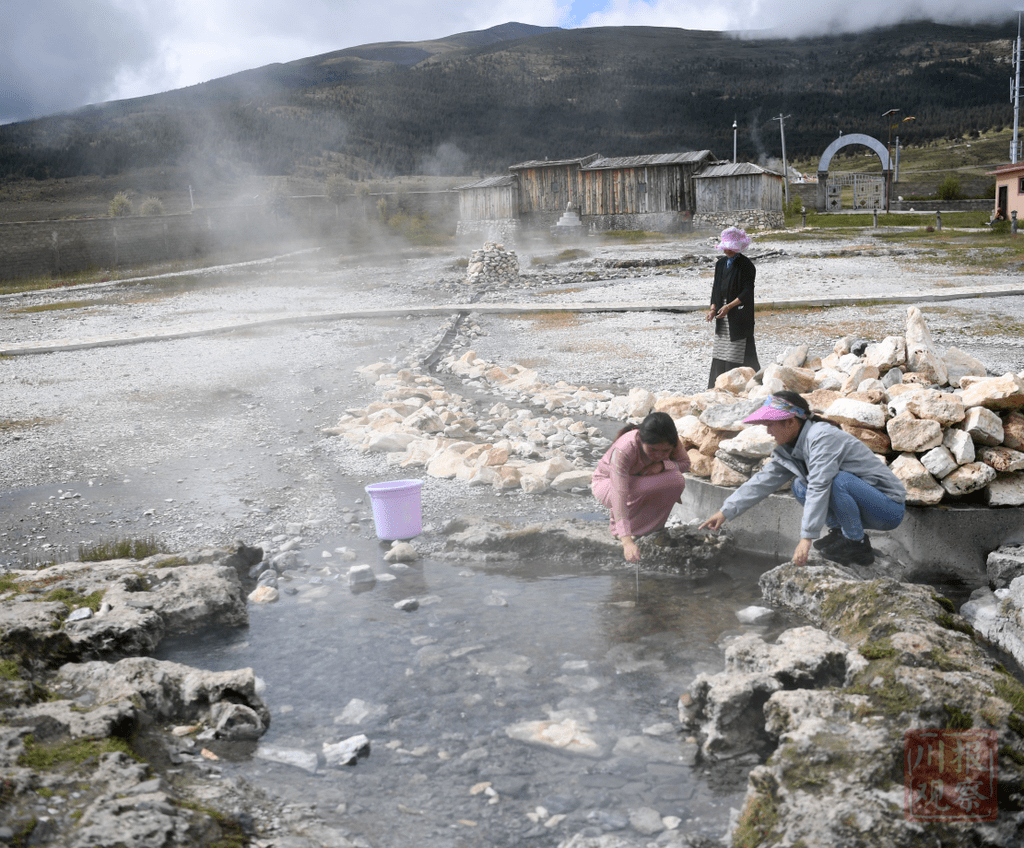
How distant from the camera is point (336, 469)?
6656mm

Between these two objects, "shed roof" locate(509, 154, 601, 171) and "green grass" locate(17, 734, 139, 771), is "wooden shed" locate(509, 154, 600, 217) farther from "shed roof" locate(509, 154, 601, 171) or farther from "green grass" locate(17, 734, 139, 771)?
"green grass" locate(17, 734, 139, 771)

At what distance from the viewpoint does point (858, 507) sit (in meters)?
4.05

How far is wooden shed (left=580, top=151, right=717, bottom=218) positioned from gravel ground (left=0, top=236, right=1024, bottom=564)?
15.3 m

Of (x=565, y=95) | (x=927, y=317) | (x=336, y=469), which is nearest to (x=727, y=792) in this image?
(x=336, y=469)

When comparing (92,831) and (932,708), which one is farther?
(932,708)

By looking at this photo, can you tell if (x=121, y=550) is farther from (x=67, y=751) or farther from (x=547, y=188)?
(x=547, y=188)

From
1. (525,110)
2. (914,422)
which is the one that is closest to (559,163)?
(914,422)

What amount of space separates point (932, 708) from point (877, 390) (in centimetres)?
284

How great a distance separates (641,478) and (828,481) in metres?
1.03

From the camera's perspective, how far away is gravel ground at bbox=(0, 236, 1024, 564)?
233 inches

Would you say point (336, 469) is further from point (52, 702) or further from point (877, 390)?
point (877, 390)

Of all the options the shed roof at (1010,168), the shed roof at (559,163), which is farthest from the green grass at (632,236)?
the shed roof at (1010,168)

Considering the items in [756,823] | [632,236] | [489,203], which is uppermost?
[489,203]

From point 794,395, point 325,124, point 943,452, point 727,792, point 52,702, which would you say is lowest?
point 727,792
